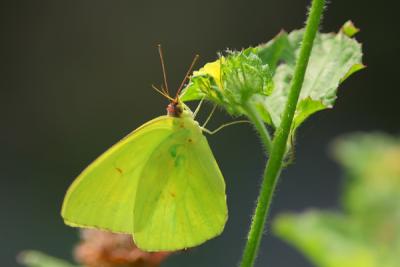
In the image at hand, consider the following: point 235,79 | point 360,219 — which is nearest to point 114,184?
point 235,79

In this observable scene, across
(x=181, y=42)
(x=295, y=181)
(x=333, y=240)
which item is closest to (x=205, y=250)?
(x=295, y=181)

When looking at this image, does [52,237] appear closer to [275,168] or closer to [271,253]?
[271,253]

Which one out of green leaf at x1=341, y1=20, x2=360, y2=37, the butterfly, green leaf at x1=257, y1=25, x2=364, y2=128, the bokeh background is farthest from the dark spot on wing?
the bokeh background

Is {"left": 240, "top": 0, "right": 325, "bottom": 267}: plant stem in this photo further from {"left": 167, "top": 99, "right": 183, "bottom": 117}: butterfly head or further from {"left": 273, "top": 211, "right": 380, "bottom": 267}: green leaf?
{"left": 273, "top": 211, "right": 380, "bottom": 267}: green leaf

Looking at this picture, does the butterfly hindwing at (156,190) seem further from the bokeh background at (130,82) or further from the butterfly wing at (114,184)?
the bokeh background at (130,82)

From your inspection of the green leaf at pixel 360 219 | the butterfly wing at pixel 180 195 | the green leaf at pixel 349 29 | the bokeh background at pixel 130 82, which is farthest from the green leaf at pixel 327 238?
the bokeh background at pixel 130 82

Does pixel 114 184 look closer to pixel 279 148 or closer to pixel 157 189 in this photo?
pixel 157 189

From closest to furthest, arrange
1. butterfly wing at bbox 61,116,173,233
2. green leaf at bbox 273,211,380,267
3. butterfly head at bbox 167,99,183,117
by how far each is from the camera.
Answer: butterfly wing at bbox 61,116,173,233 < butterfly head at bbox 167,99,183,117 < green leaf at bbox 273,211,380,267
